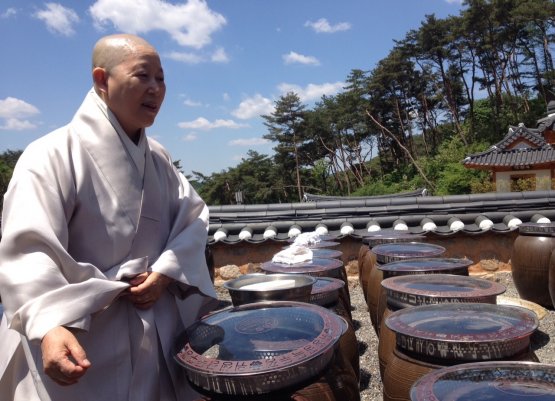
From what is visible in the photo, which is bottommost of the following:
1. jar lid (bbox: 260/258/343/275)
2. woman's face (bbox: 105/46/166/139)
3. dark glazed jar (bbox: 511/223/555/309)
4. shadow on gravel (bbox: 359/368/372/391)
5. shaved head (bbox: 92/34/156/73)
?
shadow on gravel (bbox: 359/368/372/391)

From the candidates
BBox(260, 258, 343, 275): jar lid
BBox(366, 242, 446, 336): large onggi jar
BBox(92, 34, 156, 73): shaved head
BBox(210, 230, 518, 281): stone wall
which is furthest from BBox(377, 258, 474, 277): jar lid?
BBox(210, 230, 518, 281): stone wall

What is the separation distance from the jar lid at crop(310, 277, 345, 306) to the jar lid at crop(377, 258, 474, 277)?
0.53m

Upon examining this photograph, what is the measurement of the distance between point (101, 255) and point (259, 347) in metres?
0.70

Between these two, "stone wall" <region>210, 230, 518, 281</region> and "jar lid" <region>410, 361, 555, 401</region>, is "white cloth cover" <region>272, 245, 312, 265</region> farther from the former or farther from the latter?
"stone wall" <region>210, 230, 518, 281</region>

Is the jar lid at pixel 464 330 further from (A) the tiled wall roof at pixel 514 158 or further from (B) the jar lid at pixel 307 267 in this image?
(A) the tiled wall roof at pixel 514 158

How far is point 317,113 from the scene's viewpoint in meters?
41.6

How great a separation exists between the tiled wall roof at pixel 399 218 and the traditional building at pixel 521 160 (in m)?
16.1

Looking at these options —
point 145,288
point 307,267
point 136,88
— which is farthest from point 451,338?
point 307,267

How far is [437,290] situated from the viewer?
299cm

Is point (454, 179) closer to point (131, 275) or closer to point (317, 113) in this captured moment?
point (317, 113)

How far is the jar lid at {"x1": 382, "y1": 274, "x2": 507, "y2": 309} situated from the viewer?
9.05 ft

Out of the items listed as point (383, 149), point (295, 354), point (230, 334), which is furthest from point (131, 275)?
point (383, 149)

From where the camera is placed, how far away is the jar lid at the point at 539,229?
5.62m

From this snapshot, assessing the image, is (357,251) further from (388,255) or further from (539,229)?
(388,255)
